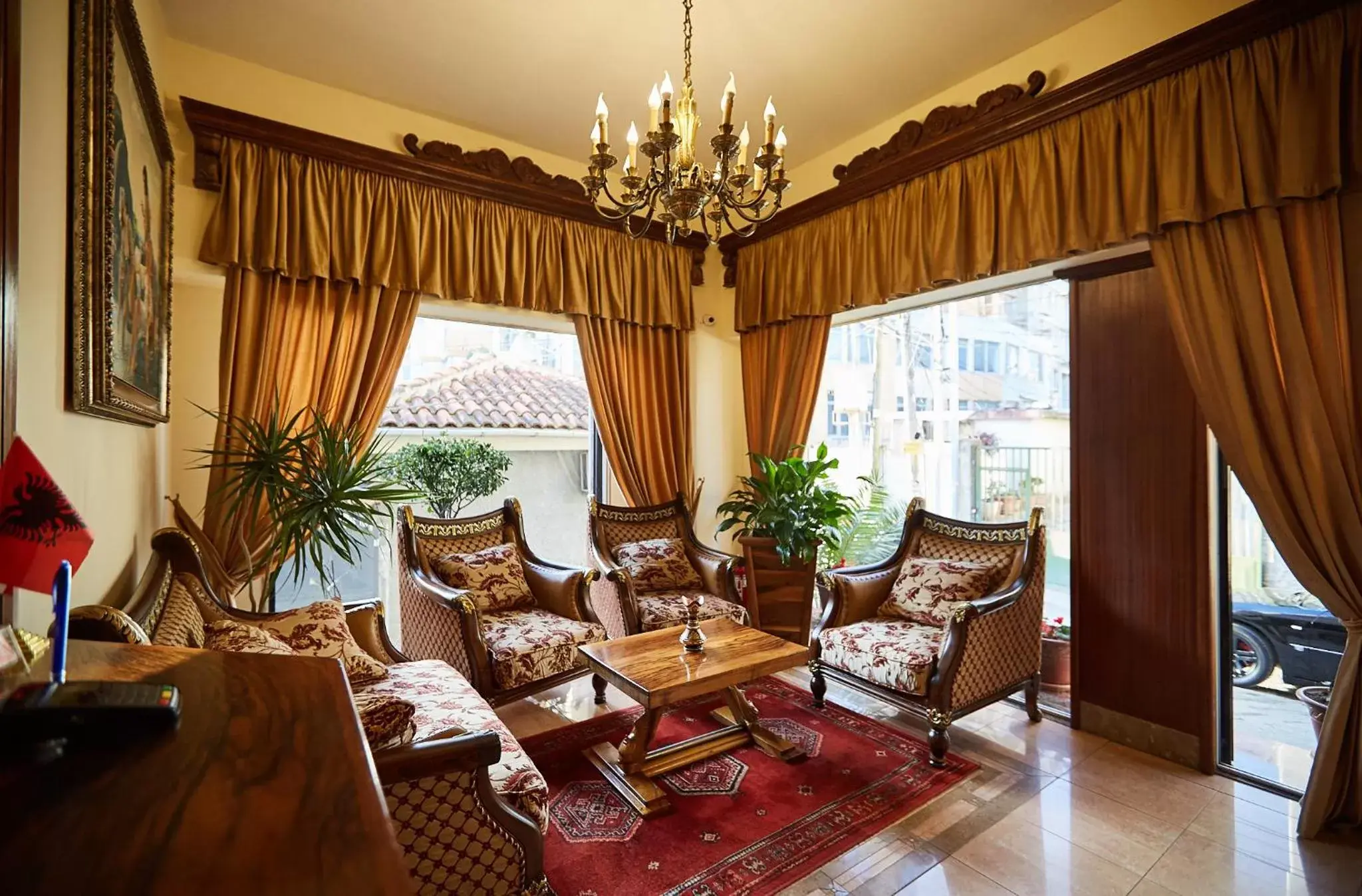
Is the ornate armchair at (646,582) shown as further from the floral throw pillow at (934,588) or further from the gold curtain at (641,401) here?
the floral throw pillow at (934,588)

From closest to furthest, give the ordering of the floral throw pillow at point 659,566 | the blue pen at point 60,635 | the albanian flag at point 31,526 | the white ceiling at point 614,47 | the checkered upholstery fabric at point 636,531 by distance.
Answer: the blue pen at point 60,635 → the albanian flag at point 31,526 → the white ceiling at point 614,47 → the floral throw pillow at point 659,566 → the checkered upholstery fabric at point 636,531

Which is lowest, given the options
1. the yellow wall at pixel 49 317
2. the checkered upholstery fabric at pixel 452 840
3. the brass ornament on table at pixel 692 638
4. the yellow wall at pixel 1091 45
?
the checkered upholstery fabric at pixel 452 840

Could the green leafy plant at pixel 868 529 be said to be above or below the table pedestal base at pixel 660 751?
above

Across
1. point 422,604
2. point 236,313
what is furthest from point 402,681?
point 236,313

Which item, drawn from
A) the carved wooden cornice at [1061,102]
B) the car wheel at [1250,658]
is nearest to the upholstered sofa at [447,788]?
the car wheel at [1250,658]

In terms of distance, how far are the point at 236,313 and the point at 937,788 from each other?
3.69m

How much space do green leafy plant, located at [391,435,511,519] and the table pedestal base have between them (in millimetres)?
1816

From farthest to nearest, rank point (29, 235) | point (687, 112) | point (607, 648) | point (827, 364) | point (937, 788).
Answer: point (827, 364), point (607, 648), point (937, 788), point (687, 112), point (29, 235)

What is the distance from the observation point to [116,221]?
169 cm

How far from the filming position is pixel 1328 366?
207cm

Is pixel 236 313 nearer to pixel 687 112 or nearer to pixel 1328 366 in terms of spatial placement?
pixel 687 112

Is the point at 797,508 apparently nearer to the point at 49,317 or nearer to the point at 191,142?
the point at 49,317

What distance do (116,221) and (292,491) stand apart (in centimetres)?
121

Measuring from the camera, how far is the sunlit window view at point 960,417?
3.21 m
